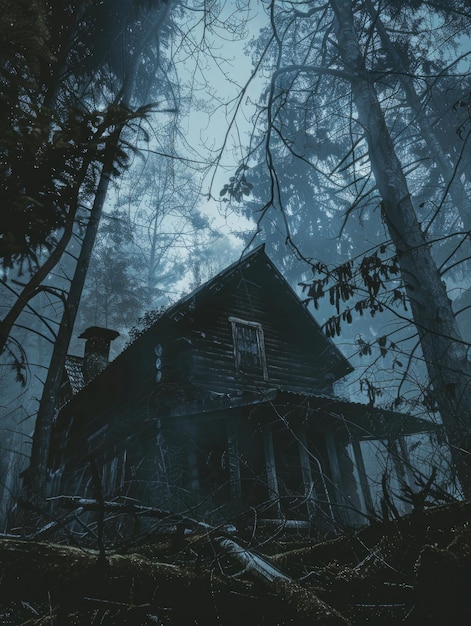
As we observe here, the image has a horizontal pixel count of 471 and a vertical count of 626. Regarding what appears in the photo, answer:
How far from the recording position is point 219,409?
27.1ft

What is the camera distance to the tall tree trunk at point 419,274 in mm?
5082

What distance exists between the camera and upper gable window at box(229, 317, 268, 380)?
1248cm

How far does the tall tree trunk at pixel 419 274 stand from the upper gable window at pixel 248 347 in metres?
6.78

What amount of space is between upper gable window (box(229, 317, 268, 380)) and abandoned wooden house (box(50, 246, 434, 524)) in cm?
4

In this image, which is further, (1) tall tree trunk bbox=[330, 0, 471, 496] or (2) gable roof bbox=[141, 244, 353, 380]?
(2) gable roof bbox=[141, 244, 353, 380]

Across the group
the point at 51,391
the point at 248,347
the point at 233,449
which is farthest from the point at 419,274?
the point at 248,347

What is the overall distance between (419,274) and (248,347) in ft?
24.0

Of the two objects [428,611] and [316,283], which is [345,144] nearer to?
[316,283]

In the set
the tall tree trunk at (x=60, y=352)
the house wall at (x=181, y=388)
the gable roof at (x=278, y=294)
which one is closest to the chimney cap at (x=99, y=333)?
the gable roof at (x=278, y=294)

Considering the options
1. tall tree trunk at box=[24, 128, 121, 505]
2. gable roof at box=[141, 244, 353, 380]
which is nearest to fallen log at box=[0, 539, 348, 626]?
tall tree trunk at box=[24, 128, 121, 505]

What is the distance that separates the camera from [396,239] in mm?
6266

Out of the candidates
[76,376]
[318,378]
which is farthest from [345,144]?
[76,376]

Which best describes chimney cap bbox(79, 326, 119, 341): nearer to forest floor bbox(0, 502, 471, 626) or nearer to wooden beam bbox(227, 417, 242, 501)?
wooden beam bbox(227, 417, 242, 501)

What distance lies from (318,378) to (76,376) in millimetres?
9239
